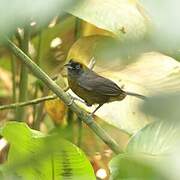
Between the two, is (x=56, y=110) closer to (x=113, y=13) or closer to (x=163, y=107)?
(x=113, y=13)

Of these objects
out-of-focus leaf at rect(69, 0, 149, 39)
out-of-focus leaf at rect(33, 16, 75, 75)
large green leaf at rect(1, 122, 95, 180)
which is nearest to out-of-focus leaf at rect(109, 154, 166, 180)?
large green leaf at rect(1, 122, 95, 180)

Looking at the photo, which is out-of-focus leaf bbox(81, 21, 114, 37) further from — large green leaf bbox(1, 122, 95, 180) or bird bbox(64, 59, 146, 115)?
large green leaf bbox(1, 122, 95, 180)

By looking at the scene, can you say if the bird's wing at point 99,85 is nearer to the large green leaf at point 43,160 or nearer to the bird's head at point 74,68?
the bird's head at point 74,68

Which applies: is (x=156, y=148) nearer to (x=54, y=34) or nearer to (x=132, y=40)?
(x=132, y=40)

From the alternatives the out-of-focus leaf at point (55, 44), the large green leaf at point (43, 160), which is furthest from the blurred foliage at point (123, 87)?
the out-of-focus leaf at point (55, 44)

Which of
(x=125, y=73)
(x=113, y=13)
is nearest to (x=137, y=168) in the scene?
(x=113, y=13)

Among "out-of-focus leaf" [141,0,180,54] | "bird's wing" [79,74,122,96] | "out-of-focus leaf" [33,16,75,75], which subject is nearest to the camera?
"out-of-focus leaf" [141,0,180,54]

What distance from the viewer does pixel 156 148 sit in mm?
431

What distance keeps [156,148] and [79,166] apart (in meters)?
0.19

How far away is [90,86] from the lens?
1629mm

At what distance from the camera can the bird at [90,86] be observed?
4.77 feet

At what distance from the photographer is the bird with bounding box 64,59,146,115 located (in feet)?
4.77

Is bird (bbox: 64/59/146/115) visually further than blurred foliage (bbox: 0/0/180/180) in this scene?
Yes

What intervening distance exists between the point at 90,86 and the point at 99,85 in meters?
0.06
